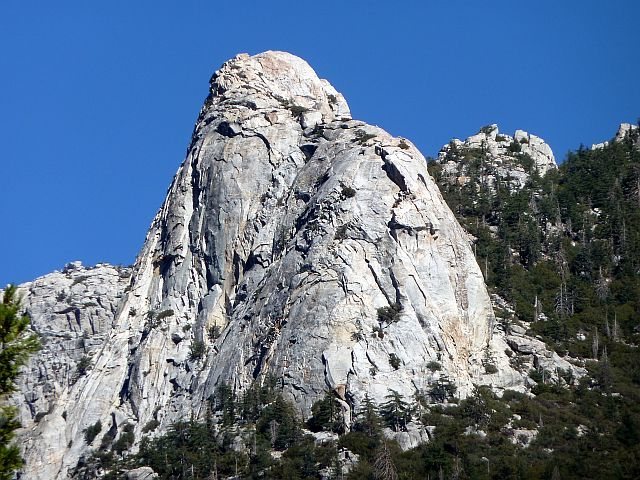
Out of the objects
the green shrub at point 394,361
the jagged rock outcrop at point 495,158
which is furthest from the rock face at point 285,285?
the jagged rock outcrop at point 495,158

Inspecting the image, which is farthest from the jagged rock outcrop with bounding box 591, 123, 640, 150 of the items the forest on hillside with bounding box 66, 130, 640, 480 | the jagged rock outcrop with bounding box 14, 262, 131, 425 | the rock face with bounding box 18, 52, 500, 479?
the jagged rock outcrop with bounding box 14, 262, 131, 425

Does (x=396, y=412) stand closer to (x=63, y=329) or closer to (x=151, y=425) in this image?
(x=151, y=425)

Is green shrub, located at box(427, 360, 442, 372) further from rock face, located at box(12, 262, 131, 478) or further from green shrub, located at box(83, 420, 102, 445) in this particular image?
rock face, located at box(12, 262, 131, 478)

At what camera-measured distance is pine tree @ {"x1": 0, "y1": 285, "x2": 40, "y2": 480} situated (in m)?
21.2

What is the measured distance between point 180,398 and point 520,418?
29806 millimetres

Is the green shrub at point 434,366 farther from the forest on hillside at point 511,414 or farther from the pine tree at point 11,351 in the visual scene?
the pine tree at point 11,351

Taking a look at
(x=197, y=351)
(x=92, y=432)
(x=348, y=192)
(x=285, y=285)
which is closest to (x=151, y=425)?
(x=92, y=432)

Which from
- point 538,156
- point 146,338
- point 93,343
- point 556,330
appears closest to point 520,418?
point 556,330

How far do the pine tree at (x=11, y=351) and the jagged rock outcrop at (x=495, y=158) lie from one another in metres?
123

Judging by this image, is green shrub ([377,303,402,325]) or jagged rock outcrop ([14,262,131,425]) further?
jagged rock outcrop ([14,262,131,425])

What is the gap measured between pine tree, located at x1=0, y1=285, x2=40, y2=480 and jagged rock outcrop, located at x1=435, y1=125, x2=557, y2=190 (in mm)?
123275

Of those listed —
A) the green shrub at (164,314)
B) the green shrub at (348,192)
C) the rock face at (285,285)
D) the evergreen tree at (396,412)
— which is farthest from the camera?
the green shrub at (164,314)

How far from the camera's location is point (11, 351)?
2169cm

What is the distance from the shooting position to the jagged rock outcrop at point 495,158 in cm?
14438
